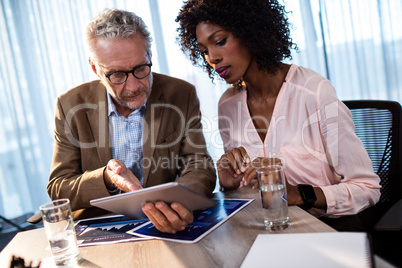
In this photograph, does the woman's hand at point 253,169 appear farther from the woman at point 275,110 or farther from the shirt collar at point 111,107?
the shirt collar at point 111,107

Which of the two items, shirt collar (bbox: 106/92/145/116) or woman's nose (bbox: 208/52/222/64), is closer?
woman's nose (bbox: 208/52/222/64)

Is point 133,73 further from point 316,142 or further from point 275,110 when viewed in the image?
point 316,142

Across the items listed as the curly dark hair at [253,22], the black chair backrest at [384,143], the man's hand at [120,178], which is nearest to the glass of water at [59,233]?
the man's hand at [120,178]

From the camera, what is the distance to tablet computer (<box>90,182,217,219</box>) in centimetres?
108

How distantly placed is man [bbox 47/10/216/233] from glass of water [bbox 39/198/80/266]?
564 mm

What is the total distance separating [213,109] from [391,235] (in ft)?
9.28

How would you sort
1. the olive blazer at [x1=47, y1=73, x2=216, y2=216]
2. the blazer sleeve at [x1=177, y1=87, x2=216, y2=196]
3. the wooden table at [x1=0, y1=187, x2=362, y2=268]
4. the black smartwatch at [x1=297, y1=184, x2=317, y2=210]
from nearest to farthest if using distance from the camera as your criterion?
the wooden table at [x1=0, y1=187, x2=362, y2=268], the black smartwatch at [x1=297, y1=184, x2=317, y2=210], the blazer sleeve at [x1=177, y1=87, x2=216, y2=196], the olive blazer at [x1=47, y1=73, x2=216, y2=216]

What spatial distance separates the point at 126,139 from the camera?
206 cm

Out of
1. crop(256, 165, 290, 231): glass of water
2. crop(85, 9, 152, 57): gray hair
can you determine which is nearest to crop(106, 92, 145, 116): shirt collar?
crop(85, 9, 152, 57): gray hair

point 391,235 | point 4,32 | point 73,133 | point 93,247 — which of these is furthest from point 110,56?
point 4,32

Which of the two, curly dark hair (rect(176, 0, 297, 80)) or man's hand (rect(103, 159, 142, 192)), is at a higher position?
curly dark hair (rect(176, 0, 297, 80))

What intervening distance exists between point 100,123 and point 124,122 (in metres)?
0.13
